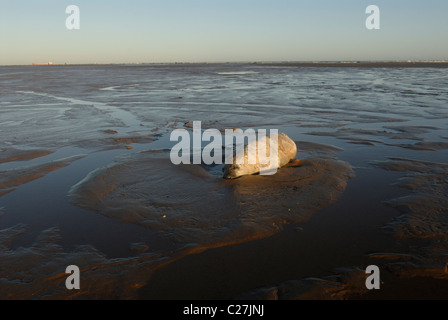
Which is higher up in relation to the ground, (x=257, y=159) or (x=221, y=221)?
(x=257, y=159)

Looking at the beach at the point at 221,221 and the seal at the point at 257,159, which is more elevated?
the seal at the point at 257,159

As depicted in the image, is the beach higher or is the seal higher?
the seal

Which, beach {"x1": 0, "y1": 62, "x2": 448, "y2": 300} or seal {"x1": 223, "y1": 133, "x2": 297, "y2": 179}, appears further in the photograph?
seal {"x1": 223, "y1": 133, "x2": 297, "y2": 179}

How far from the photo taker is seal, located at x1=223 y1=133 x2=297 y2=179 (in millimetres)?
5707

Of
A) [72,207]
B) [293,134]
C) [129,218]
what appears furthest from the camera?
[293,134]

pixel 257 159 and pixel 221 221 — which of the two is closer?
pixel 221 221

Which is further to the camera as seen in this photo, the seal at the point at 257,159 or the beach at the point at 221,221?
the seal at the point at 257,159

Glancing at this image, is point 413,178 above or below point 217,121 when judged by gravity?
below

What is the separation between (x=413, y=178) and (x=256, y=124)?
18.7 feet

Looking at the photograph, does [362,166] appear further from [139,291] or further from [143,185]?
[139,291]

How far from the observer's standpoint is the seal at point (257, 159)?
5.71 meters

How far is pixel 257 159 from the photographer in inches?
232

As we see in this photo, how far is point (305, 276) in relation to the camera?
3098mm

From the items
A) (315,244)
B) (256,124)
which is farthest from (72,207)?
(256,124)
